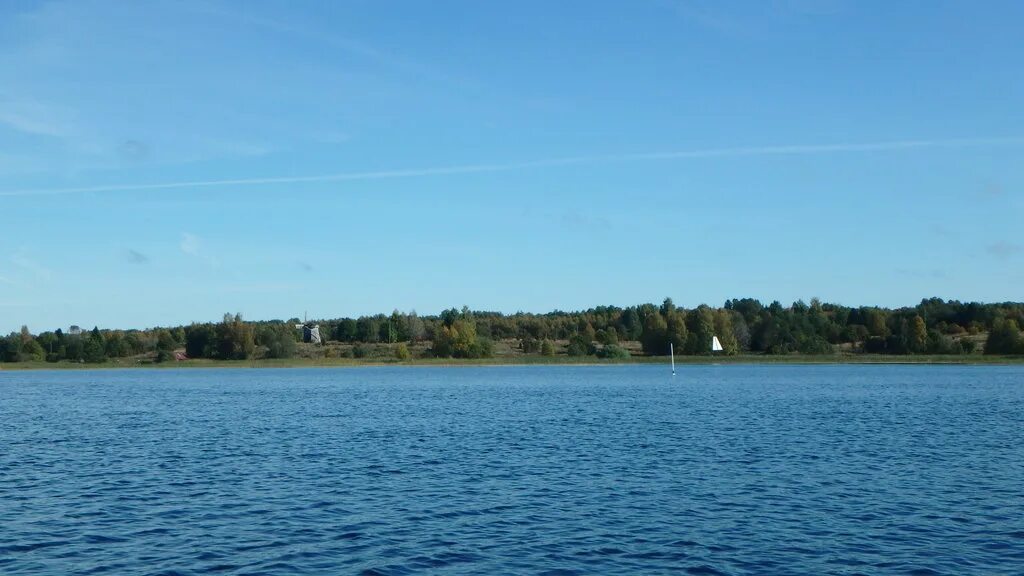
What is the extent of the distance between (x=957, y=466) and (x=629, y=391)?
55.9 meters

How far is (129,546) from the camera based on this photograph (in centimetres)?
2128

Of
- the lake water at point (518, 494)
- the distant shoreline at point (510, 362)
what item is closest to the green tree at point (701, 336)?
the distant shoreline at point (510, 362)

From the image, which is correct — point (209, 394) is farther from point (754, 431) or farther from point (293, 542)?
point (293, 542)

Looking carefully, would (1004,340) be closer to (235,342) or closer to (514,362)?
(514,362)

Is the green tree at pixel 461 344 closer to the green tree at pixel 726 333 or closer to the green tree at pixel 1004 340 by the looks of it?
the green tree at pixel 726 333

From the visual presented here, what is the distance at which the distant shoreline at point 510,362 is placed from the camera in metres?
163

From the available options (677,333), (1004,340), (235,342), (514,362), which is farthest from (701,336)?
(235,342)

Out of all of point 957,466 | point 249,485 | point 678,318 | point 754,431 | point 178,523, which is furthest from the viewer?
point 678,318

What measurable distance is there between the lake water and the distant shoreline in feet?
363

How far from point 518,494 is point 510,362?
155190mm

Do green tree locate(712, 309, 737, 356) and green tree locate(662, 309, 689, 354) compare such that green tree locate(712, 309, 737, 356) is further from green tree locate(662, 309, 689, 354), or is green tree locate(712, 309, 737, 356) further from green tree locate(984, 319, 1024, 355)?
green tree locate(984, 319, 1024, 355)

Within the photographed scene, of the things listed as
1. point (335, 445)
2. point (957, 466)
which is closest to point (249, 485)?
point (335, 445)

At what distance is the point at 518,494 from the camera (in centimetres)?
2766

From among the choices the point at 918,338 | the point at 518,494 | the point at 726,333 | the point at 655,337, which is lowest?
the point at 518,494
